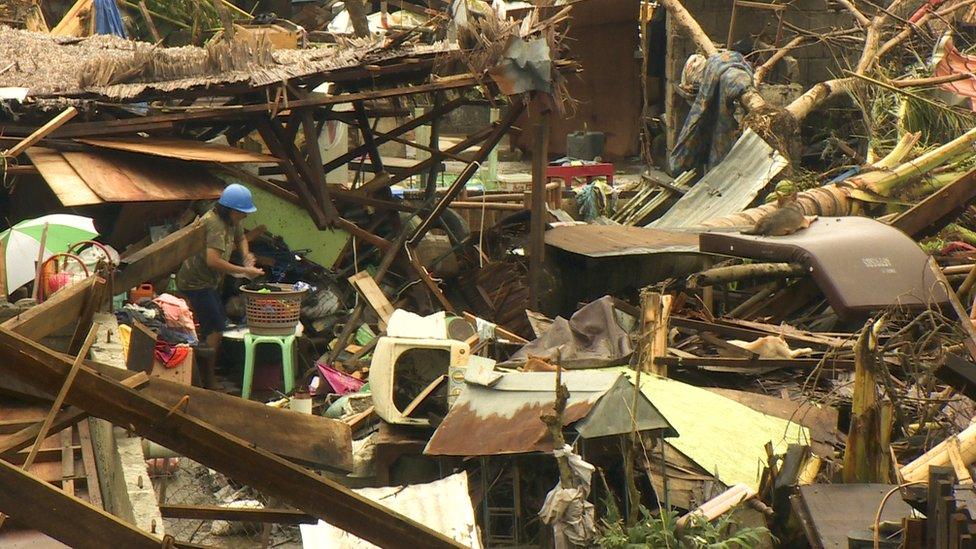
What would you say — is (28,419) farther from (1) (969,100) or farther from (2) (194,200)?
(1) (969,100)

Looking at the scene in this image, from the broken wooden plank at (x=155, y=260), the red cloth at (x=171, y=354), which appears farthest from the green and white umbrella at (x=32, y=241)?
the broken wooden plank at (x=155, y=260)

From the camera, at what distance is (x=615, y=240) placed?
42.2ft

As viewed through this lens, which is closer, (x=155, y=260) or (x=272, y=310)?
(x=155, y=260)

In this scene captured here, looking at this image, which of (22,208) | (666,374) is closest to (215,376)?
(22,208)

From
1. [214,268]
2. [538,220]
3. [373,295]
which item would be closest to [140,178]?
[214,268]

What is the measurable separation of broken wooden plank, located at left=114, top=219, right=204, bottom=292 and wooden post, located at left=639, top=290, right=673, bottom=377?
4.78 m

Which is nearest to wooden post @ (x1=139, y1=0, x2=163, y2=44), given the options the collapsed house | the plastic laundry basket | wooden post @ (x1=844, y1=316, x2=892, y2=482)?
the collapsed house

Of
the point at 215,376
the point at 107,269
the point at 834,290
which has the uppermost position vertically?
the point at 107,269

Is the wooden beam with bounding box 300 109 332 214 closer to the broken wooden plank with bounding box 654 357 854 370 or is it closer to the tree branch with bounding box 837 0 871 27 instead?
the broken wooden plank with bounding box 654 357 854 370

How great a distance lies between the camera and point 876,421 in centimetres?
720

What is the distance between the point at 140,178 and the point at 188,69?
110 centimetres

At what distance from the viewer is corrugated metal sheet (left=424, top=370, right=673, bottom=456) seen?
8.05 metres

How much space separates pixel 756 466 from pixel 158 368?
464 cm

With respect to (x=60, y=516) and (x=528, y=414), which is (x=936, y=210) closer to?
(x=528, y=414)
